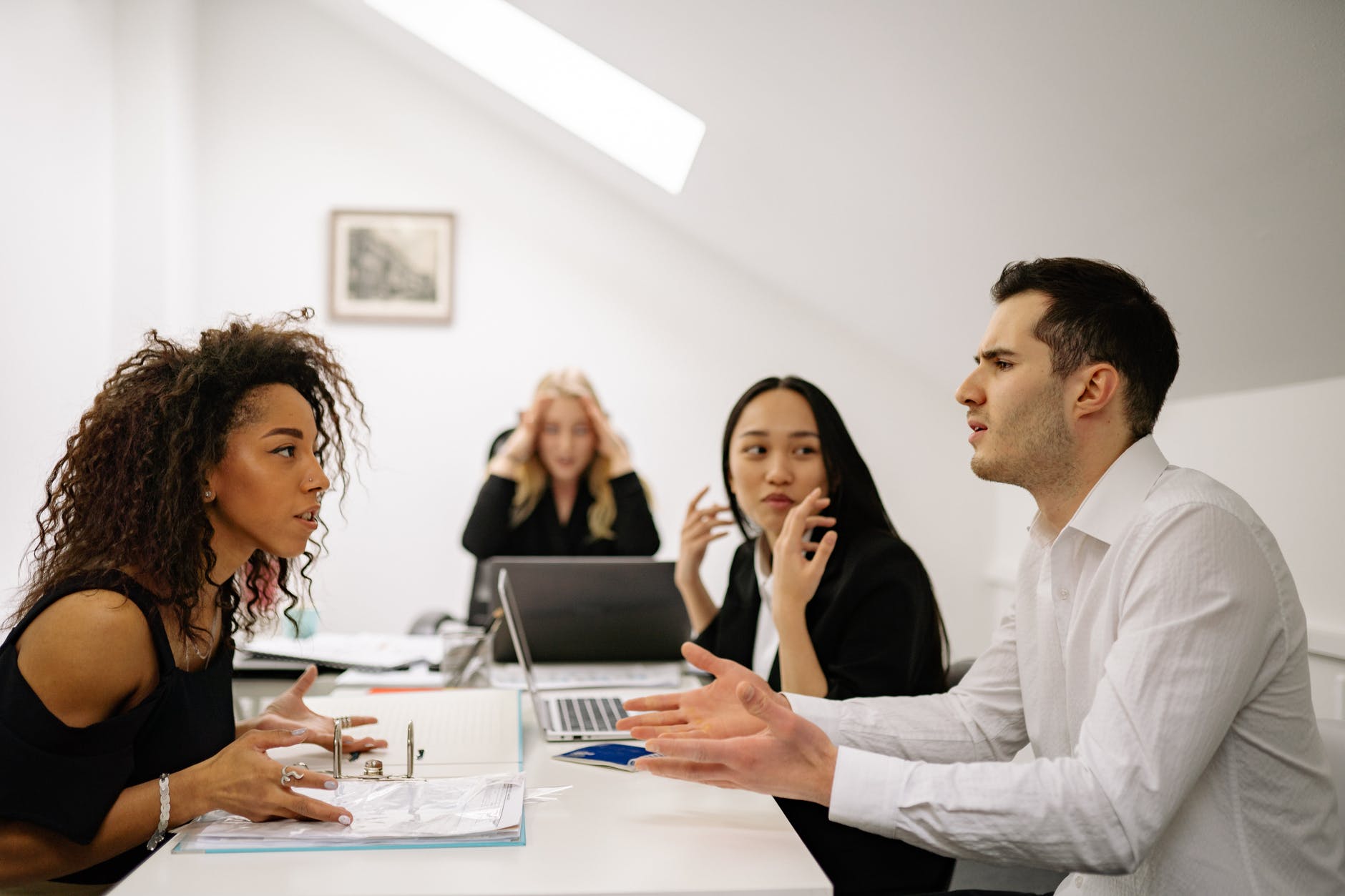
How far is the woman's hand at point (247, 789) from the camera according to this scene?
1214mm

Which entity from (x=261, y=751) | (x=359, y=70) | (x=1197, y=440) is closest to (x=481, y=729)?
(x=261, y=751)

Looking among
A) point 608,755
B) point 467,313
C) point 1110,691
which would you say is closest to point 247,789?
point 608,755

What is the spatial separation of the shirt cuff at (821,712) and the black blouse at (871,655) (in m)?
0.27

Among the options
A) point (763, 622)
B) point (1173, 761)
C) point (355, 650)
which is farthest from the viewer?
point (355, 650)

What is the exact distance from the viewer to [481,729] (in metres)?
1.70

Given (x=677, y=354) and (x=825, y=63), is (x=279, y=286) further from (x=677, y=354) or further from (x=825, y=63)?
(x=825, y=63)

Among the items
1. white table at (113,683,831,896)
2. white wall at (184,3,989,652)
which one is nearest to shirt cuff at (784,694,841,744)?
white table at (113,683,831,896)

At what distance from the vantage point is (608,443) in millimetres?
3398

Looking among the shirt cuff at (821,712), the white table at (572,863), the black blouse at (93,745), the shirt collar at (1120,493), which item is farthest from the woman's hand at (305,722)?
the shirt collar at (1120,493)

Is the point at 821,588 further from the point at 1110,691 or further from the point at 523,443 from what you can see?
the point at 523,443

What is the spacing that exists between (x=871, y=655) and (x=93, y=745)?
1264mm

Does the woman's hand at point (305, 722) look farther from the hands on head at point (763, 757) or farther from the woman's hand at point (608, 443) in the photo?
the woman's hand at point (608, 443)

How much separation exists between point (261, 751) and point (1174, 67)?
176 centimetres

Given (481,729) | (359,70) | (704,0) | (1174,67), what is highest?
(359,70)
